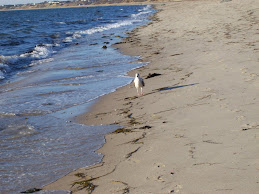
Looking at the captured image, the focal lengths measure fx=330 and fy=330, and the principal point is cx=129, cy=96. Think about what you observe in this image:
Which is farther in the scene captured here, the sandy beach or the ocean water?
the ocean water

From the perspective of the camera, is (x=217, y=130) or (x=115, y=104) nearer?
(x=217, y=130)

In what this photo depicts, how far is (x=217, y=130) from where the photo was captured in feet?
14.9

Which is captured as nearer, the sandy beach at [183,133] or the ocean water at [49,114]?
the sandy beach at [183,133]

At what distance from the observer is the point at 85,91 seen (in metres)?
8.29

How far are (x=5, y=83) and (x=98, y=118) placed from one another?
5045mm

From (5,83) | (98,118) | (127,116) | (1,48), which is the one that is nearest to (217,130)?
(127,116)

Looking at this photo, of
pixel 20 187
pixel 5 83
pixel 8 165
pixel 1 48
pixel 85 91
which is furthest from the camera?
pixel 1 48

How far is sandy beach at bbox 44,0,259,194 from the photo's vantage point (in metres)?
3.44

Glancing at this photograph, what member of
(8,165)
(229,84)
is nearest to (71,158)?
(8,165)

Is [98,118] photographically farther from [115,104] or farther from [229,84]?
[229,84]

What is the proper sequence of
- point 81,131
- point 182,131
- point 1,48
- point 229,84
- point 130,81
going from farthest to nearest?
point 1,48, point 130,81, point 229,84, point 81,131, point 182,131

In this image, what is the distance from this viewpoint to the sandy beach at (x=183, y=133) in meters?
3.44

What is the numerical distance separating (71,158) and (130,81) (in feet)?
15.5

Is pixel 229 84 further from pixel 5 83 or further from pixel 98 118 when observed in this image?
pixel 5 83
